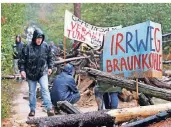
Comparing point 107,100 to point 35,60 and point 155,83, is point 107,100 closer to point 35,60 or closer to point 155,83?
point 155,83

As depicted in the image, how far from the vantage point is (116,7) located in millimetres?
16438

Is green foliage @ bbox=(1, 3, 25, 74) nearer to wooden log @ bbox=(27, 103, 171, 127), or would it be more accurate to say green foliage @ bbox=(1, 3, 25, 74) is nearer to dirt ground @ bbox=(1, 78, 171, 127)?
dirt ground @ bbox=(1, 78, 171, 127)

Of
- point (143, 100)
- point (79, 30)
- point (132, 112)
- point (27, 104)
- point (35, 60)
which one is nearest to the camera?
point (132, 112)

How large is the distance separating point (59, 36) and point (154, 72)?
45.4ft

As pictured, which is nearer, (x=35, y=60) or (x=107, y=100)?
(x=35, y=60)

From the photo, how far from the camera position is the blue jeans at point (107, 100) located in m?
6.81

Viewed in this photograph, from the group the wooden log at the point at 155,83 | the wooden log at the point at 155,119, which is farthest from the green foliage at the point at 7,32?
the wooden log at the point at 155,119

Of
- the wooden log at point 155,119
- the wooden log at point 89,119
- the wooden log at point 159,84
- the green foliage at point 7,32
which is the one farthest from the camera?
the green foliage at point 7,32

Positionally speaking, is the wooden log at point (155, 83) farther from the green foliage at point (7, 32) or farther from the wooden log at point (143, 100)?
the green foliage at point (7, 32)

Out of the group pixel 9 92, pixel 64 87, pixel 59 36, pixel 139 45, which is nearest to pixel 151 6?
pixel 59 36

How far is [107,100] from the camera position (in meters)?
6.96

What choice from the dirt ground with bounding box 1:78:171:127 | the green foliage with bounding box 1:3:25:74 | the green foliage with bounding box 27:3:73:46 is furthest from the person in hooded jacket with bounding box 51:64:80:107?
the green foliage with bounding box 27:3:73:46

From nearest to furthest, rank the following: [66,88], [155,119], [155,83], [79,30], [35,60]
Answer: [155,119] → [35,60] → [66,88] → [155,83] → [79,30]

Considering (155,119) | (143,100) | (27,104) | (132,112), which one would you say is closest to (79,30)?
(27,104)
